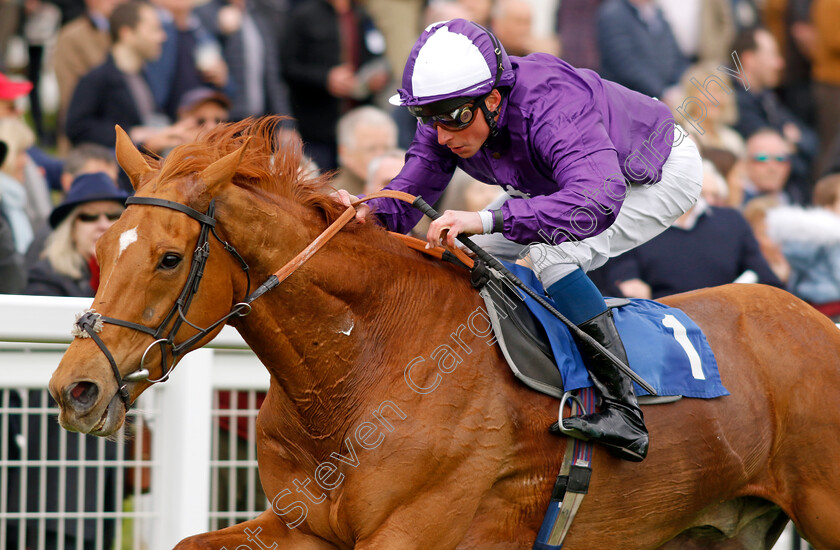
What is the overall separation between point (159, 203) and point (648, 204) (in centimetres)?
189

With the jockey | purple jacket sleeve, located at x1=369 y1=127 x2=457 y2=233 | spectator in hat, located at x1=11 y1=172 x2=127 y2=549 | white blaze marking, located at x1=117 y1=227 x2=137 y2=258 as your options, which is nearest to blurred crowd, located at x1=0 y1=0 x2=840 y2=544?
spectator in hat, located at x1=11 y1=172 x2=127 y2=549

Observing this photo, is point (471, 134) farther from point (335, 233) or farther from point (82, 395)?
point (82, 395)

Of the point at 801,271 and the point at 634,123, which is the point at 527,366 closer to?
the point at 634,123

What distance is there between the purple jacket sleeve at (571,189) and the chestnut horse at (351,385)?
0.43 meters

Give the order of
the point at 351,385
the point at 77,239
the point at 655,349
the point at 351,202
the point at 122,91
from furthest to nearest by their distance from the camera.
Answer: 1. the point at 122,91
2. the point at 77,239
3. the point at 655,349
4. the point at 351,202
5. the point at 351,385

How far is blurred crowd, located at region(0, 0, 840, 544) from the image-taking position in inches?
245

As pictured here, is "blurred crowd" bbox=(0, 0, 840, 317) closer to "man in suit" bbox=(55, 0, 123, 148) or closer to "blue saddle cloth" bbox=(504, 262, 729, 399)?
"man in suit" bbox=(55, 0, 123, 148)

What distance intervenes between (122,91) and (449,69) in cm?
434

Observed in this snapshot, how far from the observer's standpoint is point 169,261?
319cm

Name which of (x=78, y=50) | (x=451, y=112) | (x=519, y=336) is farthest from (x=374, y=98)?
(x=519, y=336)

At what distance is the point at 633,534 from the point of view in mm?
4020

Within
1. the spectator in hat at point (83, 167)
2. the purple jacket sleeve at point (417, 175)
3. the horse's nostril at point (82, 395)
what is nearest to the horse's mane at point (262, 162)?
the purple jacket sleeve at point (417, 175)

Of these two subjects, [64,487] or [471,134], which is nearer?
[471,134]

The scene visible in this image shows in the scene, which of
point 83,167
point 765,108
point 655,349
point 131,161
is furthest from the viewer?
point 765,108
